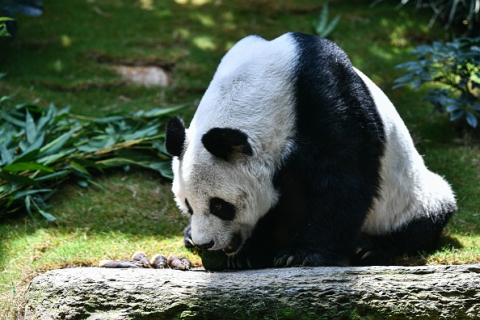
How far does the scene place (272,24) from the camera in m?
9.12

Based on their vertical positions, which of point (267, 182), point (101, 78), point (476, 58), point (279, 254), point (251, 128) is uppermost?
point (476, 58)

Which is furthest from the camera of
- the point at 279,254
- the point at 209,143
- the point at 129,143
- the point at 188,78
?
the point at 188,78

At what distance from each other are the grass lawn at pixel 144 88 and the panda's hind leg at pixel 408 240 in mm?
107

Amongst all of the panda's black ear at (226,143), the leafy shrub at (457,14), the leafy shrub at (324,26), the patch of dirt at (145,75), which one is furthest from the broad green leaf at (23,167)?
the leafy shrub at (457,14)

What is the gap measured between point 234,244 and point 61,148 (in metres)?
2.69

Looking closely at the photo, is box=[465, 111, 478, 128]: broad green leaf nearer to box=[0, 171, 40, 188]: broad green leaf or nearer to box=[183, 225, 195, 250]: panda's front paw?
box=[183, 225, 195, 250]: panda's front paw

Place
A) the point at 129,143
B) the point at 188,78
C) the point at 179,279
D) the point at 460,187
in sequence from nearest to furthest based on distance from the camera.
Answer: the point at 179,279, the point at 460,187, the point at 129,143, the point at 188,78

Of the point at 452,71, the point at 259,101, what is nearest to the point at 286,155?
the point at 259,101

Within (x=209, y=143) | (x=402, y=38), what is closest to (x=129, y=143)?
(x=209, y=143)

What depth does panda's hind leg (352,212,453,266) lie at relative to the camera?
454cm

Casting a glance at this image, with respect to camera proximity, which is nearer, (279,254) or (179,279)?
(179,279)

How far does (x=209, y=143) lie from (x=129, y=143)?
2.52 meters

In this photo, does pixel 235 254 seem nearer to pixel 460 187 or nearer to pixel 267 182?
pixel 267 182

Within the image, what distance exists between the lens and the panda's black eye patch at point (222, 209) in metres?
4.02
